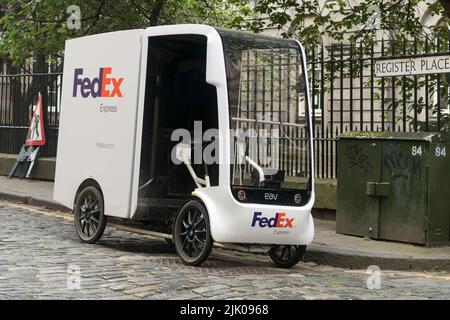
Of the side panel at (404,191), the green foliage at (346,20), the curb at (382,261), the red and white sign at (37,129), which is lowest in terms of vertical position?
the curb at (382,261)

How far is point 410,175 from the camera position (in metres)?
8.98

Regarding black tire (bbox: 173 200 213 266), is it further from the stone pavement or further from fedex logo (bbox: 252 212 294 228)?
the stone pavement

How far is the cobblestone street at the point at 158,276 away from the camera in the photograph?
638 cm

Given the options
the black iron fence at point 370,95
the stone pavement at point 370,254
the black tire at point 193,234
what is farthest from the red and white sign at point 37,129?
the black tire at point 193,234

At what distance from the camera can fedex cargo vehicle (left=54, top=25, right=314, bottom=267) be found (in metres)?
7.52

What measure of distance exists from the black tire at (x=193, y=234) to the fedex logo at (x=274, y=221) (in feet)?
1.72

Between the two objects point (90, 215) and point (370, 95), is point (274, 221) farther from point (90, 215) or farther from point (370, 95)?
point (370, 95)

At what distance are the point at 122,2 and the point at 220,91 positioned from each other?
925cm

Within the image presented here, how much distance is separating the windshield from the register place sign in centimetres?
231

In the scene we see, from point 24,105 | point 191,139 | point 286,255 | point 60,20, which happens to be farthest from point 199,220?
point 24,105

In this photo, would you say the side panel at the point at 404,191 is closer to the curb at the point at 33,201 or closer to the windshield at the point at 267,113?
the windshield at the point at 267,113
